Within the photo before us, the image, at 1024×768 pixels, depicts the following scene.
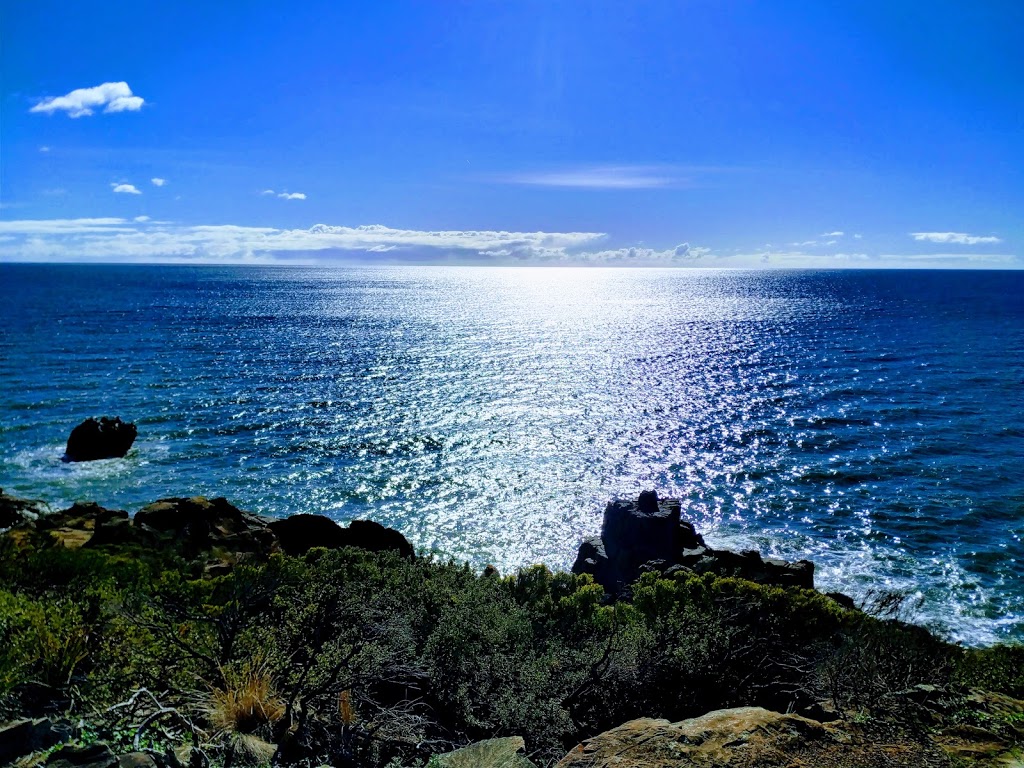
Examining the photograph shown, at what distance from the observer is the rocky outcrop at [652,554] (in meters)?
23.9

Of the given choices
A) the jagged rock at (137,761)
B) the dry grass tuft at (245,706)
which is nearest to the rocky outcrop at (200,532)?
the dry grass tuft at (245,706)

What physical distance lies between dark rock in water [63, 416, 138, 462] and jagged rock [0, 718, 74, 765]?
1504 inches

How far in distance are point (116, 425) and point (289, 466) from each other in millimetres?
11350

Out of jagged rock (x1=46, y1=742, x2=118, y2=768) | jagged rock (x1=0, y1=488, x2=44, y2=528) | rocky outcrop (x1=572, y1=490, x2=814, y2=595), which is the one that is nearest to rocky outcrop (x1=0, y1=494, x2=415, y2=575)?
jagged rock (x1=0, y1=488, x2=44, y2=528)

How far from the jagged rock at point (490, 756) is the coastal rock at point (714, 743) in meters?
0.57

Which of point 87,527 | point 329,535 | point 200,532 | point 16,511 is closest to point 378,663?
point 200,532

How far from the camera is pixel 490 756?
7605 mm

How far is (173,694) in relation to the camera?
8836 millimetres

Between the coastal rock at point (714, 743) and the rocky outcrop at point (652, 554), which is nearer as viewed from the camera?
the coastal rock at point (714, 743)

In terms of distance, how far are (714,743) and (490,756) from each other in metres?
2.63

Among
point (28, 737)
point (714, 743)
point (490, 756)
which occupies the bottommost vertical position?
point (490, 756)

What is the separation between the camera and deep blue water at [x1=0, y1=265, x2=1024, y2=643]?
31.2m

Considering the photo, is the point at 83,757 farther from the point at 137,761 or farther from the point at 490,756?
the point at 490,756

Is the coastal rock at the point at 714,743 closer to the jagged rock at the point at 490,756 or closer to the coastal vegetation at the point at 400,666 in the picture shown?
the jagged rock at the point at 490,756
